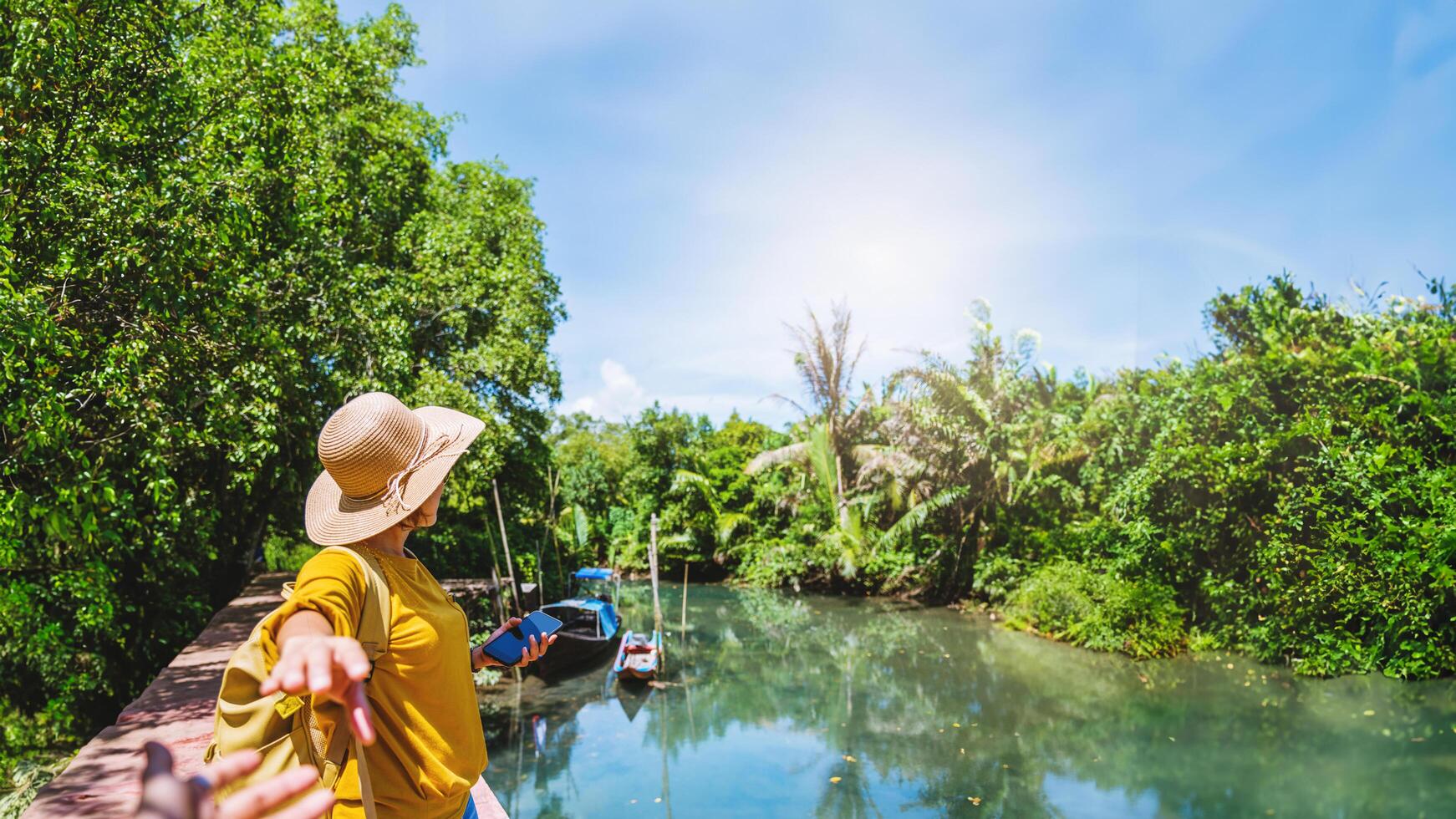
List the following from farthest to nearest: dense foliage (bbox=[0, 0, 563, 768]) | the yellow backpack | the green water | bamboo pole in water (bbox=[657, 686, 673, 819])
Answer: bamboo pole in water (bbox=[657, 686, 673, 819]) → the green water → dense foliage (bbox=[0, 0, 563, 768]) → the yellow backpack

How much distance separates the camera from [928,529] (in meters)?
18.2

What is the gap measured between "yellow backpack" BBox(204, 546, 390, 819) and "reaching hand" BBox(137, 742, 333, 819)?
469 millimetres

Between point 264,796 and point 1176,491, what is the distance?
45.1 feet

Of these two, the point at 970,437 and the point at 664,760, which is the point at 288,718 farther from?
the point at 970,437

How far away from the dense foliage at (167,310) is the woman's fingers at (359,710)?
11.9 feet

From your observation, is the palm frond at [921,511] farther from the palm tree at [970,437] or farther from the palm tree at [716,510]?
the palm tree at [716,510]

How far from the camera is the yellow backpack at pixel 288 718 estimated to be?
3.96ft

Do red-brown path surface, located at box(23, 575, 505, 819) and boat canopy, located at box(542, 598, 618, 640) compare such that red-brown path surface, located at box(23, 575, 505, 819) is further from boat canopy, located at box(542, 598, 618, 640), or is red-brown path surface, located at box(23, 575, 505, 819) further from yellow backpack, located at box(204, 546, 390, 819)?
boat canopy, located at box(542, 598, 618, 640)

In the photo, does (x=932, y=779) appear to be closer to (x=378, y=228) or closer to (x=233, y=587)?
(x=233, y=587)

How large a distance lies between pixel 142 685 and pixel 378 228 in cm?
697

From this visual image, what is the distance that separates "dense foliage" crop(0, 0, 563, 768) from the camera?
14.0 ft

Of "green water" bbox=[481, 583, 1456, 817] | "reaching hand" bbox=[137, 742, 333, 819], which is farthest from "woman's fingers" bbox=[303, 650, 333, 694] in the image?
"green water" bbox=[481, 583, 1456, 817]

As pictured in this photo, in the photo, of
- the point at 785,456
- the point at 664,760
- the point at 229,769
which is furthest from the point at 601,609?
the point at 229,769

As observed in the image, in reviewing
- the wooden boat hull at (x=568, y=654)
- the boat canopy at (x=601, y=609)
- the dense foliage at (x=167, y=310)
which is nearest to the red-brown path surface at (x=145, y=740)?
the dense foliage at (x=167, y=310)
